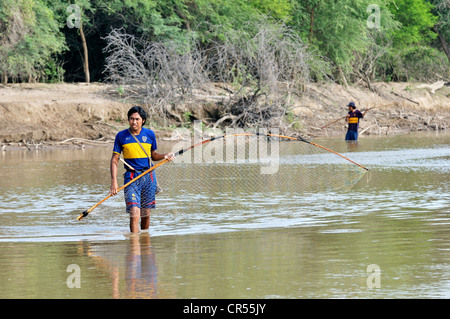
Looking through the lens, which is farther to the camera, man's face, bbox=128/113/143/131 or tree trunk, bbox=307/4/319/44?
tree trunk, bbox=307/4/319/44

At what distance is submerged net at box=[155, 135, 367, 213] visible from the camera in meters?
13.2

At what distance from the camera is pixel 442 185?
14.7m

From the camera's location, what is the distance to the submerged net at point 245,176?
43.4 ft

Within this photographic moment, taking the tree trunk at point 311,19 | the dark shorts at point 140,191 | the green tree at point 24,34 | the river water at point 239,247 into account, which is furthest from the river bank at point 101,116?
the dark shorts at point 140,191

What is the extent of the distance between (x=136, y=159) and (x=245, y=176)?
7.47 meters

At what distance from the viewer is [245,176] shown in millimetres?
17109

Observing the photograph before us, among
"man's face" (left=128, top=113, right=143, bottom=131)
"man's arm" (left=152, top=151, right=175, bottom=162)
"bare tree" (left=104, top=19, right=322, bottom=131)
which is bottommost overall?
"man's arm" (left=152, top=151, right=175, bottom=162)

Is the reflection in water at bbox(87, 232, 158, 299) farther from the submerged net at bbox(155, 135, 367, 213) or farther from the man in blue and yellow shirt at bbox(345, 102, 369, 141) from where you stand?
the man in blue and yellow shirt at bbox(345, 102, 369, 141)

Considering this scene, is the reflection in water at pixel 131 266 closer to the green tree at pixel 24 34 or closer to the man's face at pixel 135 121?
the man's face at pixel 135 121

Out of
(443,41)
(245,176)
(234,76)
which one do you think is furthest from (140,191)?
(443,41)

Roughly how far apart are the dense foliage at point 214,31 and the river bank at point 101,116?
1.08m

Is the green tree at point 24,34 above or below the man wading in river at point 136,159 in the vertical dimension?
above

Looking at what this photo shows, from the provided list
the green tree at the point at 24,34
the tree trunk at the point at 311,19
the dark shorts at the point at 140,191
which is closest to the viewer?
the dark shorts at the point at 140,191

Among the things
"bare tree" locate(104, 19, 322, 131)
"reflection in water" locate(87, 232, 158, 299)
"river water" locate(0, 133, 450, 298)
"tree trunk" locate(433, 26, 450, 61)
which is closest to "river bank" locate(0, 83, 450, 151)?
"bare tree" locate(104, 19, 322, 131)
